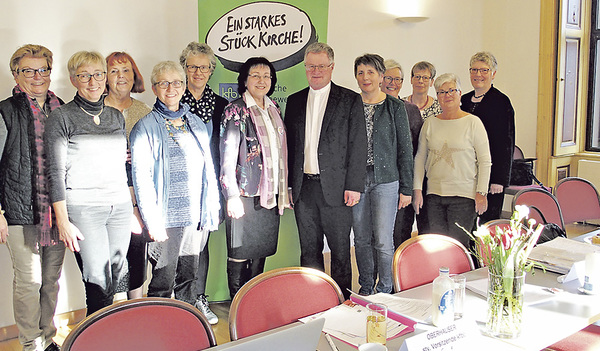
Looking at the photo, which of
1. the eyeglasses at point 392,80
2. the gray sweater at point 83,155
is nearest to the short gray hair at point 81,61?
the gray sweater at point 83,155

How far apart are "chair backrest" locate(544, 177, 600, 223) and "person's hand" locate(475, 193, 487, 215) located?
2.46ft

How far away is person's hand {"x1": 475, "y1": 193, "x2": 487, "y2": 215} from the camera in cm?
334

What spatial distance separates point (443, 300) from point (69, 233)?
5.86 feet

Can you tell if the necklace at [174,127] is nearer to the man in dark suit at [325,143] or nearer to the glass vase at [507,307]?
the man in dark suit at [325,143]

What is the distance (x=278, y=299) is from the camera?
6.06 feet

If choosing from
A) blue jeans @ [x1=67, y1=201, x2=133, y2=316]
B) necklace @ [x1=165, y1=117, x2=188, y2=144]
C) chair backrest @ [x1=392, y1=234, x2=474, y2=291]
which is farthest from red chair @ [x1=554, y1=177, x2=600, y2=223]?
blue jeans @ [x1=67, y1=201, x2=133, y2=316]

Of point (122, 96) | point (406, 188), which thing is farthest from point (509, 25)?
point (122, 96)

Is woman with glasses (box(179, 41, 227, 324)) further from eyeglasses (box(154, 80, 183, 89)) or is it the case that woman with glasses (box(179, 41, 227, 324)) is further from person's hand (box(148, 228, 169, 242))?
person's hand (box(148, 228, 169, 242))

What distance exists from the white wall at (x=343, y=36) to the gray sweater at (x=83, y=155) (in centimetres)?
72

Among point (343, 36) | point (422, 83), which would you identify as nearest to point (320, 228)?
point (422, 83)

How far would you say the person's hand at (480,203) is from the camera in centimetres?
334

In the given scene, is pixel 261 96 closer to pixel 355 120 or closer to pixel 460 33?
pixel 355 120

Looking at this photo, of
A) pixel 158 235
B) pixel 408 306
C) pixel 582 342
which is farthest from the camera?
pixel 158 235

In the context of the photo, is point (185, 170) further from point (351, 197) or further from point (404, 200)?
point (404, 200)
